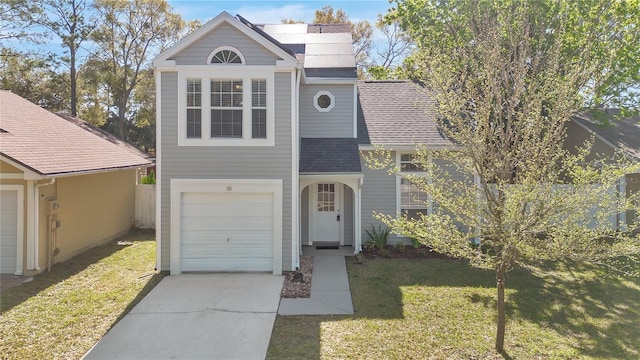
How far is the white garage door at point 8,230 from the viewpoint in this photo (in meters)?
9.17

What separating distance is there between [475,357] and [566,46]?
977 cm

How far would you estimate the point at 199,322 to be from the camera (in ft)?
21.8

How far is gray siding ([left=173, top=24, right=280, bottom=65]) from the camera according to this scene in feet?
30.5

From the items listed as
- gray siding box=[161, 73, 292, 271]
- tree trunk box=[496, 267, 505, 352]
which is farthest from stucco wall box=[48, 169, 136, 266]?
tree trunk box=[496, 267, 505, 352]

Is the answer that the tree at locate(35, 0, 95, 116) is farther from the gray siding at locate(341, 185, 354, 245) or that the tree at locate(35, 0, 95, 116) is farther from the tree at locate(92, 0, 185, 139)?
the gray siding at locate(341, 185, 354, 245)

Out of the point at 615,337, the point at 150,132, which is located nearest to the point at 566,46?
the point at 615,337

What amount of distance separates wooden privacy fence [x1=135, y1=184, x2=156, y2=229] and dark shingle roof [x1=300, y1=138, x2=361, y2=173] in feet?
24.1

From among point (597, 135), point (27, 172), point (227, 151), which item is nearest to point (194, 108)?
point (227, 151)

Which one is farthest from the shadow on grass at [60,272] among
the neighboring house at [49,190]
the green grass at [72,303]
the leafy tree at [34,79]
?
the leafy tree at [34,79]

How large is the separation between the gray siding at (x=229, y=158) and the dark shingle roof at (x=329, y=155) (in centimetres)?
150

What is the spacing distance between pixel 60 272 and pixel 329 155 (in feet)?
25.1

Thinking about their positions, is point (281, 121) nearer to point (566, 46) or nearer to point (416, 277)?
point (416, 277)

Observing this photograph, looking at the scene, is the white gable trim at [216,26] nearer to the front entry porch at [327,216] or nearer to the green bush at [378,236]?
the front entry porch at [327,216]

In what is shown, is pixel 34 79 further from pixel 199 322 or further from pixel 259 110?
pixel 199 322
